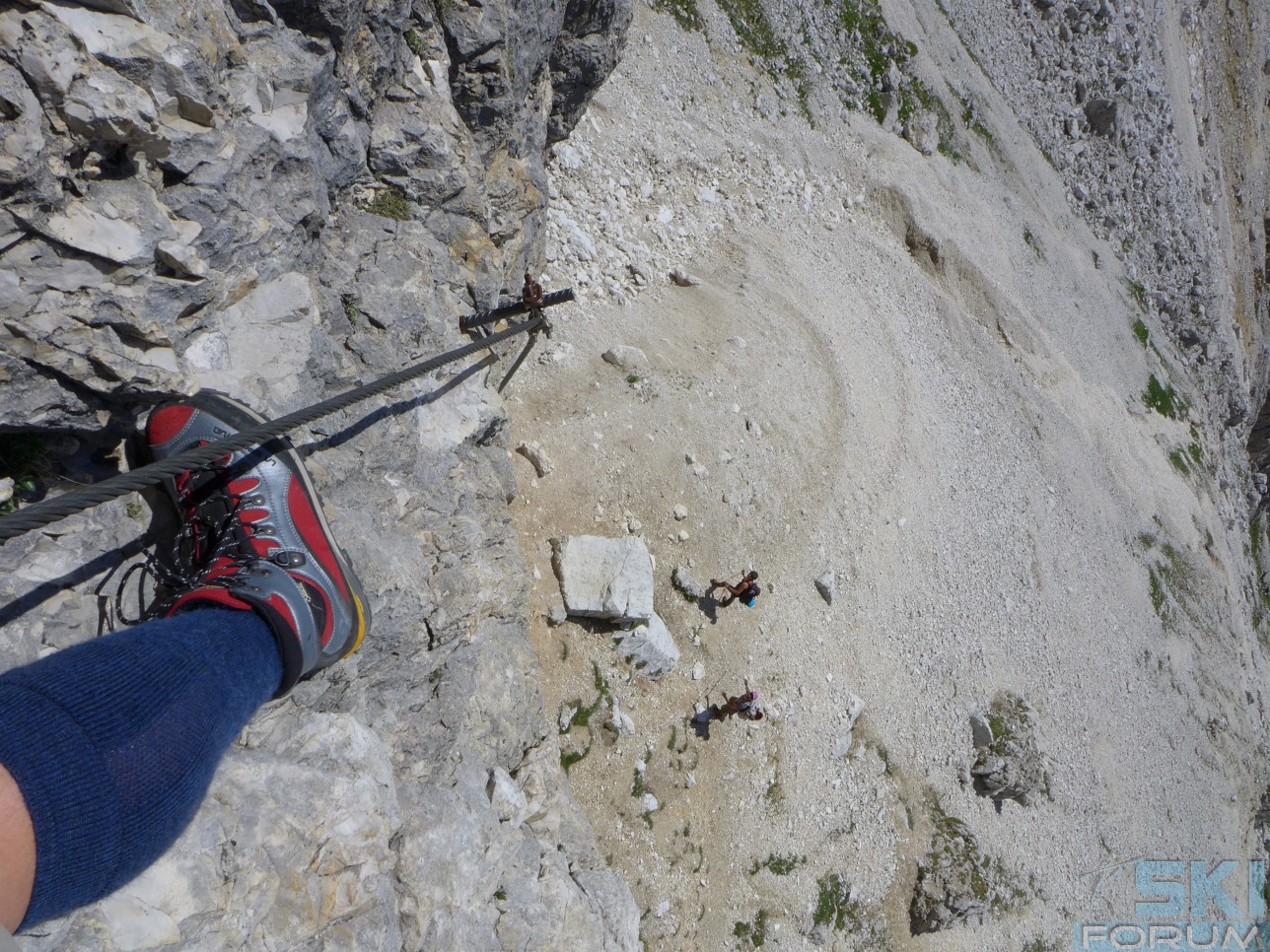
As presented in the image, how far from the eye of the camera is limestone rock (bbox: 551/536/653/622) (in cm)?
750

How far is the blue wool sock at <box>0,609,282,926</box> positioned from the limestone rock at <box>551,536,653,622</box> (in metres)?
4.17

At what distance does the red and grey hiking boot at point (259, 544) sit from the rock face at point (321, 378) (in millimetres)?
251

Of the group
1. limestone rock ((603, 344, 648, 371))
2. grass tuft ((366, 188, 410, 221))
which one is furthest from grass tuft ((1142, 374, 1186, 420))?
grass tuft ((366, 188, 410, 221))

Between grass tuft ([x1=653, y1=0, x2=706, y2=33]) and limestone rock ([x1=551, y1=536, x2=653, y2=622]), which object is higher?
grass tuft ([x1=653, y1=0, x2=706, y2=33])

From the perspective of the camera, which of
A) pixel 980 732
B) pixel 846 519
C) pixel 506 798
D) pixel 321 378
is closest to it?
pixel 321 378

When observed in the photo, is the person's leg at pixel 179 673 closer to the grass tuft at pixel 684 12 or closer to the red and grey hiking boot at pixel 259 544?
the red and grey hiking boot at pixel 259 544

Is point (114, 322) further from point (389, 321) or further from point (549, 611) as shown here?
point (549, 611)

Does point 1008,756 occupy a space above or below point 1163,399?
below

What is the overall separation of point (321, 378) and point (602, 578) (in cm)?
368

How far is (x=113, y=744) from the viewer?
2.88 metres

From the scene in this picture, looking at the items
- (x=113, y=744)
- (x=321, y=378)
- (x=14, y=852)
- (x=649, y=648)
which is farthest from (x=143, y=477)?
(x=649, y=648)

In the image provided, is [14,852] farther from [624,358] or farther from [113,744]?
[624,358]

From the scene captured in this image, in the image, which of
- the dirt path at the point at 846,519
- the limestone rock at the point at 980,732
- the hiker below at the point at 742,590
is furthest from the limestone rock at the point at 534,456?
the limestone rock at the point at 980,732

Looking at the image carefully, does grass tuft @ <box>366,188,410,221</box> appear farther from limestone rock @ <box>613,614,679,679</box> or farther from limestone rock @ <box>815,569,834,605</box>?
limestone rock @ <box>815,569,834,605</box>
